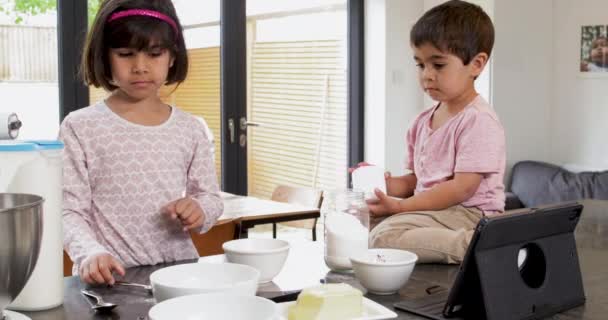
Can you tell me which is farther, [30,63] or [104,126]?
[30,63]

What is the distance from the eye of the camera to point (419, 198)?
5.00 feet

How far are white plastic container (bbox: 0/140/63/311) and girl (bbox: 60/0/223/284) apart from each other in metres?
0.37

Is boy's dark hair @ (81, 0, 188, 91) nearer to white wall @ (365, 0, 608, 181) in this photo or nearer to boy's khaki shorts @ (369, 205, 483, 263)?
boy's khaki shorts @ (369, 205, 483, 263)

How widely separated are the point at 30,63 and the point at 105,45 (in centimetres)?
252

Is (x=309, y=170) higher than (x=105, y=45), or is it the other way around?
Result: (x=105, y=45)

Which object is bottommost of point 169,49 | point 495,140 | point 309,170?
point 309,170

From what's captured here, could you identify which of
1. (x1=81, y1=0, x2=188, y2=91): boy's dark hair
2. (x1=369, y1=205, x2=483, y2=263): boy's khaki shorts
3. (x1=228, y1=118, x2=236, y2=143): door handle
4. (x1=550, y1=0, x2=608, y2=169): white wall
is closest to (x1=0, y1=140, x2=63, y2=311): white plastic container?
(x1=81, y1=0, x2=188, y2=91): boy's dark hair

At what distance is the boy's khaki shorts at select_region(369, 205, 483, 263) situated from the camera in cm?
134

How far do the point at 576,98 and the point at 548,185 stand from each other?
691 mm

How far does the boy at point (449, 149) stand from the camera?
1.46m

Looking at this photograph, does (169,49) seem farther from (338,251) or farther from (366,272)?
(366,272)

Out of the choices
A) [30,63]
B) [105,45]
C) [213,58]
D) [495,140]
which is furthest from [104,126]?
[213,58]

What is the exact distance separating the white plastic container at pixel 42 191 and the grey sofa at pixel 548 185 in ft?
12.1

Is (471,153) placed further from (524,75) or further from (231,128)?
(524,75)
